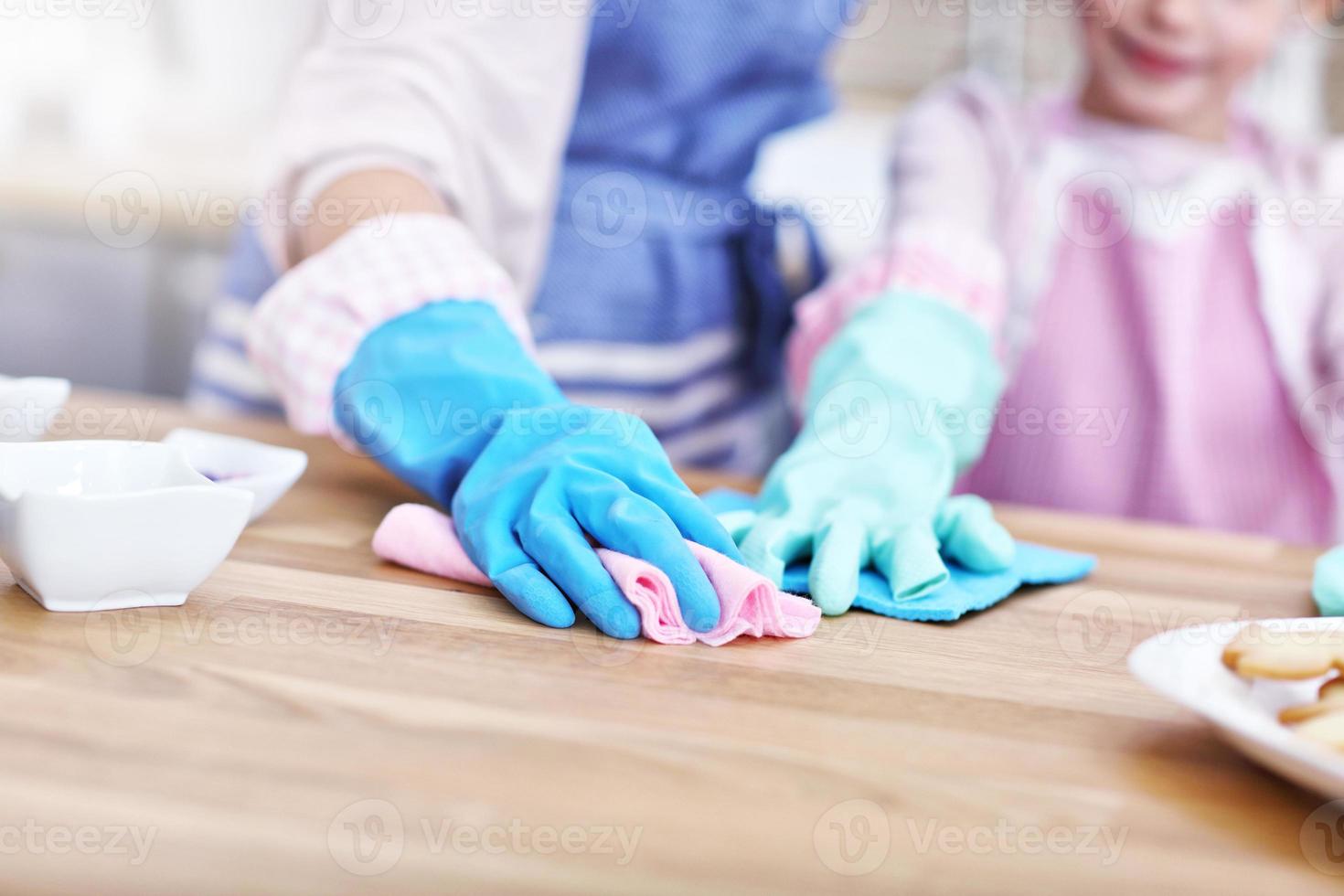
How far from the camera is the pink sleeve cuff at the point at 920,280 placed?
3.01 ft

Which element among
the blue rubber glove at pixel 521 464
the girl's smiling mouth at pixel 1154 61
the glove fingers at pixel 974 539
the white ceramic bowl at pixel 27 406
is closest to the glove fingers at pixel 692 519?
the blue rubber glove at pixel 521 464

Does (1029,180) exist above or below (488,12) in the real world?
below

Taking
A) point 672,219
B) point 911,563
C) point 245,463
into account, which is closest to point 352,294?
point 245,463

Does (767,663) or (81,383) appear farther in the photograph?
(81,383)

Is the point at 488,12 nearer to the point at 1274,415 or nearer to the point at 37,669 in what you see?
the point at 37,669

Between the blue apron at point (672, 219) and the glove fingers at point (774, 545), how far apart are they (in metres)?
0.48

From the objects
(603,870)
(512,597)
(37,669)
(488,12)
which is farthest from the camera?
(488,12)

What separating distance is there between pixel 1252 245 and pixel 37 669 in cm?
111

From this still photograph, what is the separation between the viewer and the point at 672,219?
1121mm

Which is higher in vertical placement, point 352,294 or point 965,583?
point 352,294

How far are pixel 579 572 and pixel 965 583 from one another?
0.22 metres

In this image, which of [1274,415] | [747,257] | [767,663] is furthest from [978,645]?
[1274,415]

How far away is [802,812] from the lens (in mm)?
381

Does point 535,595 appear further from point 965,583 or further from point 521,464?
point 965,583
